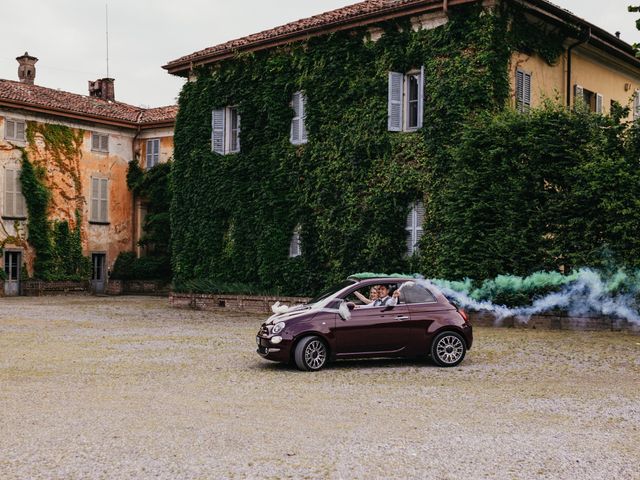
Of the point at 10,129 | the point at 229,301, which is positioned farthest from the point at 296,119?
the point at 10,129

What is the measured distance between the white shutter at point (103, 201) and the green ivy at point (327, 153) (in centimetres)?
1089

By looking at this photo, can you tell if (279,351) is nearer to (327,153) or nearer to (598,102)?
(327,153)

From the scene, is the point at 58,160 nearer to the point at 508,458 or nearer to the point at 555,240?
the point at 555,240

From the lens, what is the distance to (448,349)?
1285 cm

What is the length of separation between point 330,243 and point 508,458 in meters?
17.3

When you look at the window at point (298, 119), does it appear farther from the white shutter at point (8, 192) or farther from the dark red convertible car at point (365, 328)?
the white shutter at point (8, 192)

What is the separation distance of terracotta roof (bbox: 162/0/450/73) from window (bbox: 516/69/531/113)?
2774mm

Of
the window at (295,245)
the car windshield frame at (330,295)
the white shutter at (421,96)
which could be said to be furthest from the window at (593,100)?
the car windshield frame at (330,295)

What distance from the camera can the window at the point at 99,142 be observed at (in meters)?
39.0

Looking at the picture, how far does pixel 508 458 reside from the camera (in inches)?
269

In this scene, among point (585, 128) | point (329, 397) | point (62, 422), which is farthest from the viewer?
point (585, 128)

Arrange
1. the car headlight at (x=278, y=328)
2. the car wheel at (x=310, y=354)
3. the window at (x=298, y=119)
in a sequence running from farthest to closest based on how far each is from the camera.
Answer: the window at (x=298, y=119) < the car headlight at (x=278, y=328) < the car wheel at (x=310, y=354)

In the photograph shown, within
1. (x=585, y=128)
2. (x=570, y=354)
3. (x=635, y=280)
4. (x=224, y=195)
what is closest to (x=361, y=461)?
(x=570, y=354)

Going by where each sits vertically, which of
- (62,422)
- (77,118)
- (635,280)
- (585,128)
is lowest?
(62,422)
